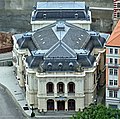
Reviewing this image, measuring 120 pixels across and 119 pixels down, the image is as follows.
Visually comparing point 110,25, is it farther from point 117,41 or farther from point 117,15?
point 117,41

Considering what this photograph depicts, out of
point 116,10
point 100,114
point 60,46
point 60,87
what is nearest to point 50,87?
point 60,87

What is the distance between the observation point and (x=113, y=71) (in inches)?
4365

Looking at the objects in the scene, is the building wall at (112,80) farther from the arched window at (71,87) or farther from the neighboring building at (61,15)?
the neighboring building at (61,15)

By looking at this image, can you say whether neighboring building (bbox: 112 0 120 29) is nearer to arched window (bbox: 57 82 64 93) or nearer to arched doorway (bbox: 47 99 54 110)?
arched window (bbox: 57 82 64 93)

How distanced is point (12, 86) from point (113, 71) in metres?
22.0

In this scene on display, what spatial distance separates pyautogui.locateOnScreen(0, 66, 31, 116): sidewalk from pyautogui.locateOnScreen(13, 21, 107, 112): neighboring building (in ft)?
6.06

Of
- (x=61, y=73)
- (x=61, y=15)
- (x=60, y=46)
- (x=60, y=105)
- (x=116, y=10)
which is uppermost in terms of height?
(x=61, y=15)

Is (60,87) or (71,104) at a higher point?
(60,87)

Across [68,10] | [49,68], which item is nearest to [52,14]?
[68,10]

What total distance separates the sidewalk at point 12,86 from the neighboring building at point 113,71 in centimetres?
1366

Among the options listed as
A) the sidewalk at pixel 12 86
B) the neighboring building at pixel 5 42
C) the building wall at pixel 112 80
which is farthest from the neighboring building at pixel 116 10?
the building wall at pixel 112 80

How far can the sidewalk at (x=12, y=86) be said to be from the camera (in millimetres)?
117350

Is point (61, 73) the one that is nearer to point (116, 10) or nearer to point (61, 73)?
point (61, 73)

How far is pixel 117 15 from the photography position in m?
139
